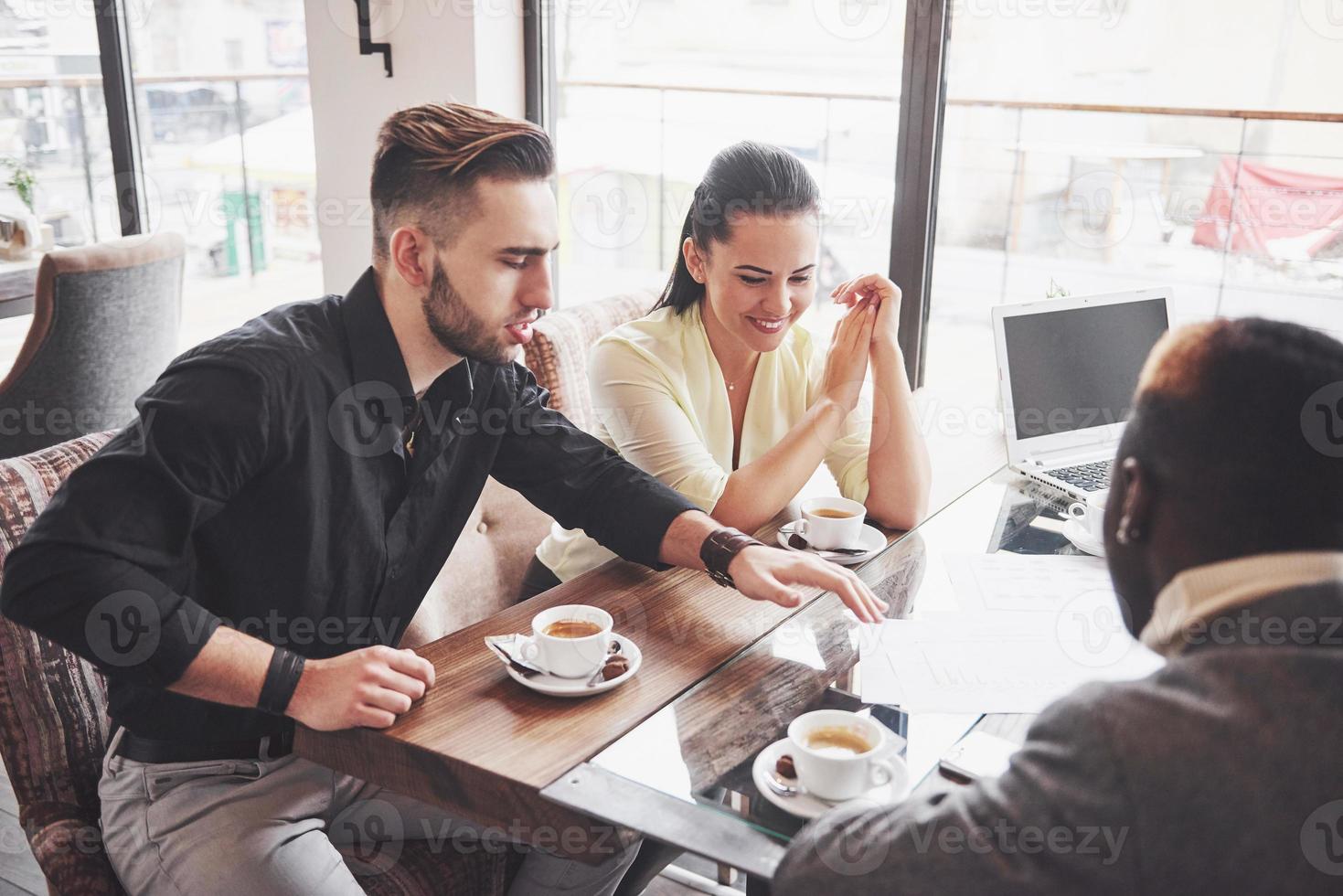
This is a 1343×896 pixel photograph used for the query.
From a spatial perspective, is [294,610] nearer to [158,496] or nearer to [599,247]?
[158,496]

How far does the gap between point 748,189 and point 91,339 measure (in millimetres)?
1703

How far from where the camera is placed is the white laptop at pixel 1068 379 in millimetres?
1882

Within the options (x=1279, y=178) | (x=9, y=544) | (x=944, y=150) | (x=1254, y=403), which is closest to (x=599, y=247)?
(x=944, y=150)

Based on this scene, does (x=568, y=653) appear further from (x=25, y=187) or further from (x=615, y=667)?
(x=25, y=187)

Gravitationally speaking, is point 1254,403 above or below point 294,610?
above

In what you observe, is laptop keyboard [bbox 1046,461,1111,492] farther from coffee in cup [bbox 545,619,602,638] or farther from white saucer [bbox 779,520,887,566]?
coffee in cup [bbox 545,619,602,638]

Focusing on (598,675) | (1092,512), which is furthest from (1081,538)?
(598,675)

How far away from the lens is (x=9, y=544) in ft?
4.11

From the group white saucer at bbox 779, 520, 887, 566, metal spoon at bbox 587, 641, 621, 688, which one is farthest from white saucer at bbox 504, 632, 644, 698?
white saucer at bbox 779, 520, 887, 566

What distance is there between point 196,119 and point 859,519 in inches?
133

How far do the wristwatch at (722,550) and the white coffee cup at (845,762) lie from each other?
0.33 m

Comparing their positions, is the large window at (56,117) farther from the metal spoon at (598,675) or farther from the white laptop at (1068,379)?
the metal spoon at (598,675)

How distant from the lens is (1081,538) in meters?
1.63

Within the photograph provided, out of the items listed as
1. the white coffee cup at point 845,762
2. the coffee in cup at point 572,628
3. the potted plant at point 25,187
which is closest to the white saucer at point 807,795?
the white coffee cup at point 845,762
